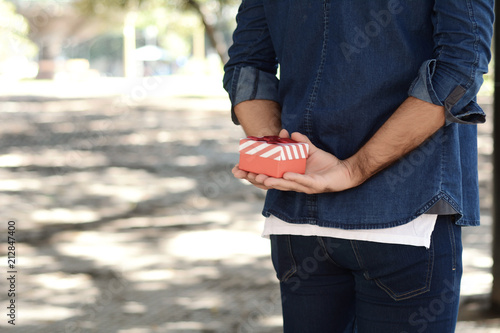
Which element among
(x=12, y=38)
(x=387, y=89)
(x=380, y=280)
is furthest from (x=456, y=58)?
(x=12, y=38)

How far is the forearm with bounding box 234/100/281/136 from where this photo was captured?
1.84 m

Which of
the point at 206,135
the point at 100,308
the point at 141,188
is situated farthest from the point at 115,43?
the point at 100,308

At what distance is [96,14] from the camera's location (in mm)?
11023

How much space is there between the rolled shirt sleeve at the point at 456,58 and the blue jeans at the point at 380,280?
0.30 meters

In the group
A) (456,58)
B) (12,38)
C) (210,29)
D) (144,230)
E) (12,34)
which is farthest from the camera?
(12,38)

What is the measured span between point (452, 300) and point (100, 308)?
3.30 meters

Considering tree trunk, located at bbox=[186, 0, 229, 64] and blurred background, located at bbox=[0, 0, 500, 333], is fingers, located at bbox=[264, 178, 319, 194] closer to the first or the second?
blurred background, located at bbox=[0, 0, 500, 333]

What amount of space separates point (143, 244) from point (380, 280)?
4602mm

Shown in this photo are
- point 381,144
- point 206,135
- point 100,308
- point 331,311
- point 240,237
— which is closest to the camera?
point 381,144

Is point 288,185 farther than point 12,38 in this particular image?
No

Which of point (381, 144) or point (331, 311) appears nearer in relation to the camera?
point (381, 144)

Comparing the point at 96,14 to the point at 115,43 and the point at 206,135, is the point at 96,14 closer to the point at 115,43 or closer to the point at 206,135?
the point at 206,135

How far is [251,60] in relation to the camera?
1.91 m

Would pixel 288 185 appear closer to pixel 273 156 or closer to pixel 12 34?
pixel 273 156
